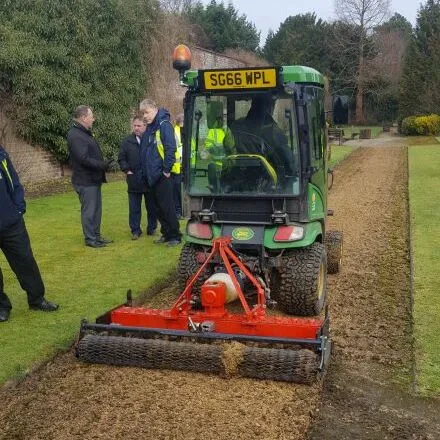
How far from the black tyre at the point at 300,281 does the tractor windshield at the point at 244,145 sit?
0.57 m

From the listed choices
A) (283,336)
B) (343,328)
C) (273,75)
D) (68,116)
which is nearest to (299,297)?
(343,328)

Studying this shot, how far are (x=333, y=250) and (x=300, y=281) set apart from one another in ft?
6.00

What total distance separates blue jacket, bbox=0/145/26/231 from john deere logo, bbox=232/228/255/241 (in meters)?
1.94

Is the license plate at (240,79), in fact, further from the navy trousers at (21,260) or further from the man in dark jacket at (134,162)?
the man in dark jacket at (134,162)

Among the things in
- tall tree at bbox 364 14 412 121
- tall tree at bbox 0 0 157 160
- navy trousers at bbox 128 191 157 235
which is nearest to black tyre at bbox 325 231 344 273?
navy trousers at bbox 128 191 157 235

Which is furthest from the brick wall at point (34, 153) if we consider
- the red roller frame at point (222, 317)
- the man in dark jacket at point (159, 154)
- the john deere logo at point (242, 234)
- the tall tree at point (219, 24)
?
the tall tree at point (219, 24)

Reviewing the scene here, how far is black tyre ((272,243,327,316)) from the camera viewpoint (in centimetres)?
541

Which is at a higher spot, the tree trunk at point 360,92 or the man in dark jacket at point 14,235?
the tree trunk at point 360,92

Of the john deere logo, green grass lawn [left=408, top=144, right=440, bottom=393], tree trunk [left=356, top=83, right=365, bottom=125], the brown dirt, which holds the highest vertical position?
tree trunk [left=356, top=83, right=365, bottom=125]

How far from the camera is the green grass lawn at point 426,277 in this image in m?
4.68

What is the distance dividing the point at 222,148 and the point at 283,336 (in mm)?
1902

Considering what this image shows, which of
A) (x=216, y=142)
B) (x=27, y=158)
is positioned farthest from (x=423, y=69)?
(x=216, y=142)

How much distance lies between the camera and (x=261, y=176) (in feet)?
18.1

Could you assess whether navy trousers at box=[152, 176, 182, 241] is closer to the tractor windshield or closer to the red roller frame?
the tractor windshield
